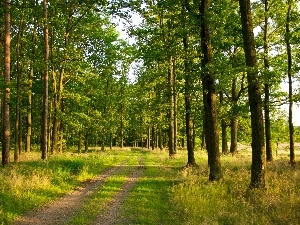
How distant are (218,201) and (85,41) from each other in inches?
1123

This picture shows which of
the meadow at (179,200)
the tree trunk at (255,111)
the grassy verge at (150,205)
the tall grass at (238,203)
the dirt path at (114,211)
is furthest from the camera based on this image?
the tree trunk at (255,111)

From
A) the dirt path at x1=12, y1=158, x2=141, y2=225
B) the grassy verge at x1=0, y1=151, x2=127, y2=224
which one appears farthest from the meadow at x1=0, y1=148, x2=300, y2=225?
the dirt path at x1=12, y1=158, x2=141, y2=225

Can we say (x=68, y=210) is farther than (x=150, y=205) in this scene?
No

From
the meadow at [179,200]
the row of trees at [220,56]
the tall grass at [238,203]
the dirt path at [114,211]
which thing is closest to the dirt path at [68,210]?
the dirt path at [114,211]

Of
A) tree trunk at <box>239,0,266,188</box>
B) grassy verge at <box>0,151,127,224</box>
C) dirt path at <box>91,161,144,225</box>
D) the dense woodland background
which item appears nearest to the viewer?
dirt path at <box>91,161,144,225</box>

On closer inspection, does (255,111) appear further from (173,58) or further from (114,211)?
(173,58)

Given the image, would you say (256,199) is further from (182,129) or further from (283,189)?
(182,129)

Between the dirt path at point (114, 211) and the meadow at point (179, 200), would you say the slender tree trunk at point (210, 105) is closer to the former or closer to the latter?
the meadow at point (179, 200)

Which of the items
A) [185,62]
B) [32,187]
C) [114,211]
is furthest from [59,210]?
[185,62]

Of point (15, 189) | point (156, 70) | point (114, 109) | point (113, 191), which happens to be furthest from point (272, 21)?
point (114, 109)

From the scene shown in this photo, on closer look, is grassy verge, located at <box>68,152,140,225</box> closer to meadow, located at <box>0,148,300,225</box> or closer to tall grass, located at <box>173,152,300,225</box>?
meadow, located at <box>0,148,300,225</box>

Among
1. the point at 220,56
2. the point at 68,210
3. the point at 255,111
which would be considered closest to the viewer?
the point at 68,210

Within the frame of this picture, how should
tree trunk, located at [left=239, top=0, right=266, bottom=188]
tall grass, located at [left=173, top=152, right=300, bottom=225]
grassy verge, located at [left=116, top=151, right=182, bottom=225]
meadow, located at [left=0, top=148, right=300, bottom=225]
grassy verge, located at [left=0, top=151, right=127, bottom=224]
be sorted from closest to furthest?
tall grass, located at [left=173, top=152, right=300, bottom=225] → meadow, located at [left=0, top=148, right=300, bottom=225] → grassy verge, located at [left=116, top=151, right=182, bottom=225] → grassy verge, located at [left=0, top=151, right=127, bottom=224] → tree trunk, located at [left=239, top=0, right=266, bottom=188]

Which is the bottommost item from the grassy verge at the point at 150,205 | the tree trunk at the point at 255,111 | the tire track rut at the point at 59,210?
the tire track rut at the point at 59,210
